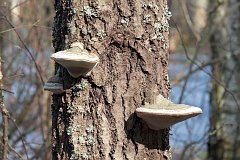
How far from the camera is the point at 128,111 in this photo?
227 centimetres

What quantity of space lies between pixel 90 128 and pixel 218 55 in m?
5.07

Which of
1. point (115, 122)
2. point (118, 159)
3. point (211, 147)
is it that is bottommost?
point (211, 147)

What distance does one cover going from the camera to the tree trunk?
7.41 feet

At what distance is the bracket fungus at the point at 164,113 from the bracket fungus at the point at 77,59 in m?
0.27

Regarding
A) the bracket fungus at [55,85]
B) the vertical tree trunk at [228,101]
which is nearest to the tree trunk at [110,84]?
the bracket fungus at [55,85]

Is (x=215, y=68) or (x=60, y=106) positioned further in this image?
(x=215, y=68)

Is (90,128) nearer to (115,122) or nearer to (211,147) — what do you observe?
(115,122)

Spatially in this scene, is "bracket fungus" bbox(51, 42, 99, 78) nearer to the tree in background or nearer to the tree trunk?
the tree trunk

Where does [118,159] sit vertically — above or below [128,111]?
below

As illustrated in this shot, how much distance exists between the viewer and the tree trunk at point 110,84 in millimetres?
2258

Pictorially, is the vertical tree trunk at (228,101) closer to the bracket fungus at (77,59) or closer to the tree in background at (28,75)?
the tree in background at (28,75)

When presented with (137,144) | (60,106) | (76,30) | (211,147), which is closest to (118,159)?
(137,144)

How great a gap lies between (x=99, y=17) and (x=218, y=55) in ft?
16.5

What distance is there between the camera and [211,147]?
6.81 metres
